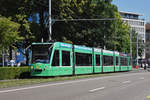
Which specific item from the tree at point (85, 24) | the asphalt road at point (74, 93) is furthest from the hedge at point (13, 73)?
the tree at point (85, 24)

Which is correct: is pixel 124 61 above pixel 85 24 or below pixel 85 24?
below

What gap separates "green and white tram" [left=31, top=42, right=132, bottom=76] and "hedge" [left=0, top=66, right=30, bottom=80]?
2.41m

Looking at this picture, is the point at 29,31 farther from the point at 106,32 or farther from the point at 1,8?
the point at 106,32

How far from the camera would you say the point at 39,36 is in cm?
3797

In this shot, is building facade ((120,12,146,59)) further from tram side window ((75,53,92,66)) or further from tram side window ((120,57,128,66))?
tram side window ((75,53,92,66))

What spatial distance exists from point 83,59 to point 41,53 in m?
7.12

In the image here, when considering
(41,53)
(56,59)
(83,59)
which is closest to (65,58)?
(56,59)

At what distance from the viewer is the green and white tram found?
24.3 meters

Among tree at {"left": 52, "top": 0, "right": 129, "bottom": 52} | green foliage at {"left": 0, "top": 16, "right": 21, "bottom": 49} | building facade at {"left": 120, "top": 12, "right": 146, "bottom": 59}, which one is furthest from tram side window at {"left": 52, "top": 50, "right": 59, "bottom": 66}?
building facade at {"left": 120, "top": 12, "right": 146, "bottom": 59}

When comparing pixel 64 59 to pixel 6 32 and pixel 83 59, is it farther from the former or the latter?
pixel 6 32

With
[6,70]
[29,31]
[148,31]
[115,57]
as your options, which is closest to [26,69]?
[6,70]

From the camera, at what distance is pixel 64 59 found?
1036 inches

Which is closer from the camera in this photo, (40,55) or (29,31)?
(40,55)

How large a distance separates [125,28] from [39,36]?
3820cm
